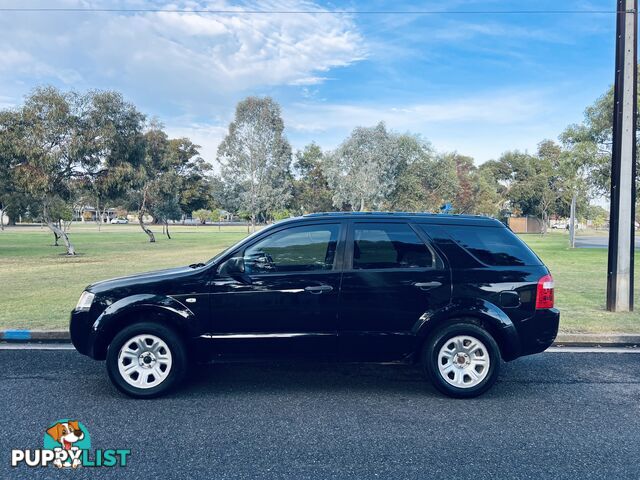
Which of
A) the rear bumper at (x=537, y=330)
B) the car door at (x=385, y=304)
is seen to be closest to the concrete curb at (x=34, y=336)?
the car door at (x=385, y=304)

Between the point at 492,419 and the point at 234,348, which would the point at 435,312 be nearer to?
the point at 492,419

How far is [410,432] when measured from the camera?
12.6 ft

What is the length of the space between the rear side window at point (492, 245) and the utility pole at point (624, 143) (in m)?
4.55

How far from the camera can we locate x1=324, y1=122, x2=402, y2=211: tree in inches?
1688

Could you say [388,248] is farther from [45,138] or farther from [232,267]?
[45,138]

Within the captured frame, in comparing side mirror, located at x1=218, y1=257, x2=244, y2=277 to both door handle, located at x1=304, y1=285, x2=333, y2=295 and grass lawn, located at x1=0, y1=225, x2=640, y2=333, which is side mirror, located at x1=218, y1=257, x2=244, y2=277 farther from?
grass lawn, located at x1=0, y1=225, x2=640, y2=333

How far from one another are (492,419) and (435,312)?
1.04 m

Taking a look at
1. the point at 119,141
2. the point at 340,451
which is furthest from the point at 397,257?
the point at 119,141

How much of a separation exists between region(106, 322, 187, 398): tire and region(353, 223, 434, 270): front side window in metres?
1.93

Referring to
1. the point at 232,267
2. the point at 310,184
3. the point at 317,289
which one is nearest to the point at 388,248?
the point at 317,289

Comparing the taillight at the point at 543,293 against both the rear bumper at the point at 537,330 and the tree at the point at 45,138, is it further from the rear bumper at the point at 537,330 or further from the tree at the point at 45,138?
the tree at the point at 45,138

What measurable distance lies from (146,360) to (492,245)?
142 inches

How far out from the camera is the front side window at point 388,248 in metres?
4.66

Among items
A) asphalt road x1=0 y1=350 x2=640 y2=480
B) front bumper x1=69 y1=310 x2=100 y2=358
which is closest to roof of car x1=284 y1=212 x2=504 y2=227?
asphalt road x1=0 y1=350 x2=640 y2=480
